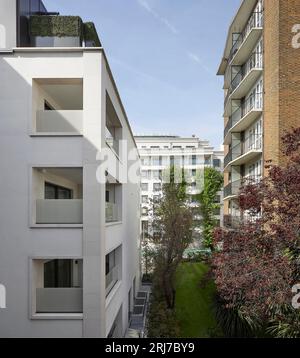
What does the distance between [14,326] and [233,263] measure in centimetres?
619

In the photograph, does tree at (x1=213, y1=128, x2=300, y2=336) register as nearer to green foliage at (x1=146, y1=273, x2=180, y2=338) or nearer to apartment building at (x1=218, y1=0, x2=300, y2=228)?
apartment building at (x1=218, y1=0, x2=300, y2=228)

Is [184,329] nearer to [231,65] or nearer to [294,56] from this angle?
[294,56]

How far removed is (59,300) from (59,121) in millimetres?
5089

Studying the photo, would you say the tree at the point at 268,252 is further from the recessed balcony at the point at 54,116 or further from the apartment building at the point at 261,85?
the recessed balcony at the point at 54,116

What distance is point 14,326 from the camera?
8766 mm

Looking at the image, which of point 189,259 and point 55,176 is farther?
point 189,259

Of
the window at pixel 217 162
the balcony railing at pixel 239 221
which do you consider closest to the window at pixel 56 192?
the balcony railing at pixel 239 221

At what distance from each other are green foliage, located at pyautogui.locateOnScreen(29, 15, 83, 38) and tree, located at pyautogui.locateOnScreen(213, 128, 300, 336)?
7143mm

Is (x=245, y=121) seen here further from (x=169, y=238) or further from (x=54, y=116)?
(x=54, y=116)

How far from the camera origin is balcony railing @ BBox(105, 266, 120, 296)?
445 inches

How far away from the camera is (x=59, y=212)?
30.0ft
